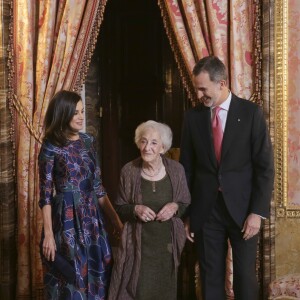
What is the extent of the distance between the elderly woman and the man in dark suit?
14cm

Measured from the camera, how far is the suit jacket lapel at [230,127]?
280cm

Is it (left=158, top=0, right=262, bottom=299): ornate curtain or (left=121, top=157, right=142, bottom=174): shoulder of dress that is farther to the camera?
(left=158, top=0, right=262, bottom=299): ornate curtain

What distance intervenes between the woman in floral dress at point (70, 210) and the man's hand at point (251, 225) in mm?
750

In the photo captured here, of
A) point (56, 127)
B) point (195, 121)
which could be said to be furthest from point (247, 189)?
point (56, 127)

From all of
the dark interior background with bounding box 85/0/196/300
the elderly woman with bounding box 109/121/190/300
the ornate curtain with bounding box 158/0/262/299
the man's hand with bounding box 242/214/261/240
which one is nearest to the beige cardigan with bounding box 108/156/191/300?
the elderly woman with bounding box 109/121/190/300

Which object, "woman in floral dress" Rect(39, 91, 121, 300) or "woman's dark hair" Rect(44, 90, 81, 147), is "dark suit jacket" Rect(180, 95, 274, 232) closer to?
"woman in floral dress" Rect(39, 91, 121, 300)

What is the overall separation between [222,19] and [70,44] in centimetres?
102

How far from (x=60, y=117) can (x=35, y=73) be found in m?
1.06

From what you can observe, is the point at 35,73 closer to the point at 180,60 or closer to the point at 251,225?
the point at 180,60

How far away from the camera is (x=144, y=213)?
9.01ft

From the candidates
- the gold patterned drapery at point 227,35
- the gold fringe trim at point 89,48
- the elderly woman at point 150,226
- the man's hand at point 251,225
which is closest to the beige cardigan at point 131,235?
the elderly woman at point 150,226

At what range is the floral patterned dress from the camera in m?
2.81

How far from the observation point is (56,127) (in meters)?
2.78

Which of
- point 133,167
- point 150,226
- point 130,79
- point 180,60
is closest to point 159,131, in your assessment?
point 133,167
